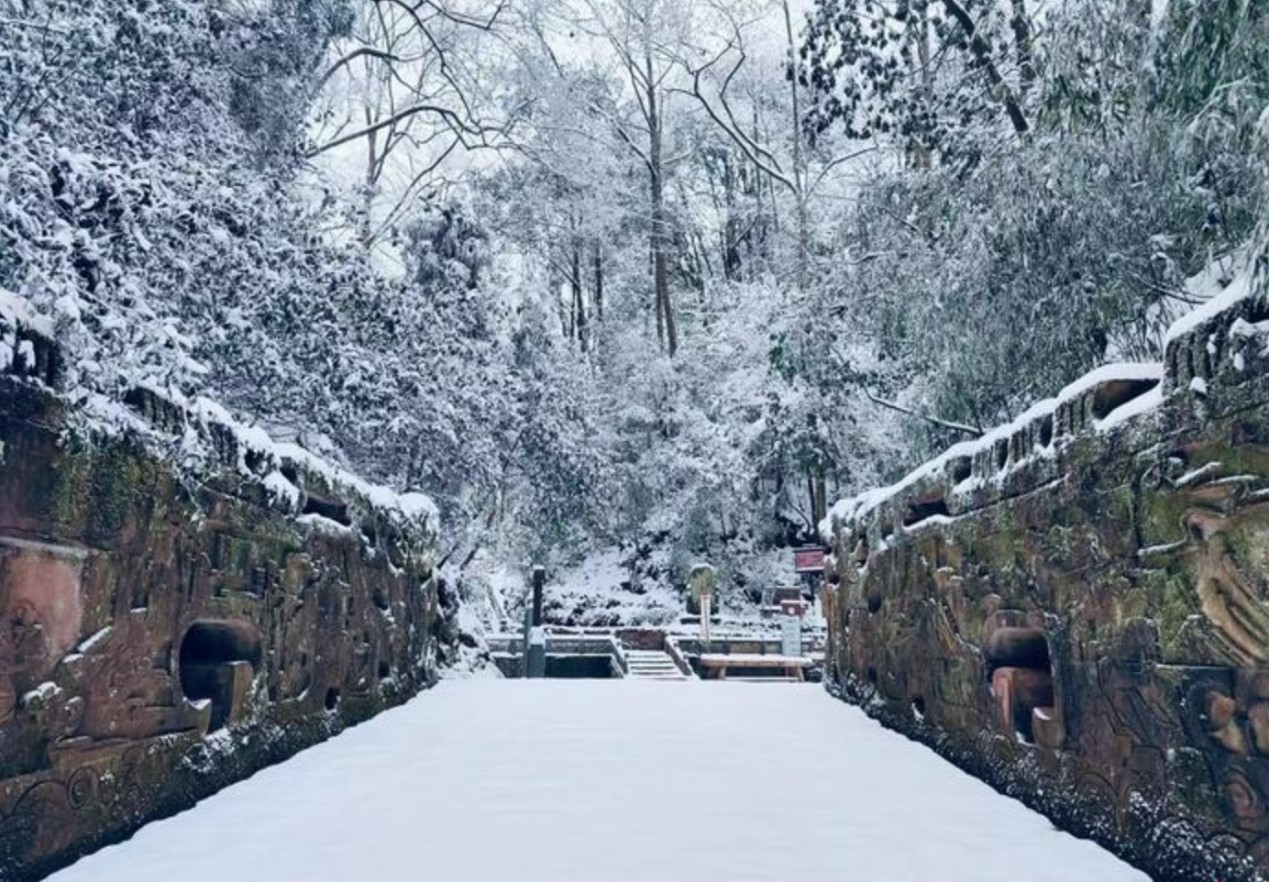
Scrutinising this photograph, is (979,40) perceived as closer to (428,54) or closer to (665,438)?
(428,54)

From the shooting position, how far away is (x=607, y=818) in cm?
266

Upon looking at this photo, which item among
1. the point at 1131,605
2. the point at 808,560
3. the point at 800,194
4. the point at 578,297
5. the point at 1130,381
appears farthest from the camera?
the point at 578,297

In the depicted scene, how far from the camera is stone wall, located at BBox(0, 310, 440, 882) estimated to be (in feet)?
6.26

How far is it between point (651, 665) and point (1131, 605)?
31.7 ft

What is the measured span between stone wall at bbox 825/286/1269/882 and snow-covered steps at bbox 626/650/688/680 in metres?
7.55

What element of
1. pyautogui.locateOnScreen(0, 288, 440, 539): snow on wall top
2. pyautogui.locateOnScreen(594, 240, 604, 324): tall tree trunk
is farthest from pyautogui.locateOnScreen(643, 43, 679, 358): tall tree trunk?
pyautogui.locateOnScreen(0, 288, 440, 539): snow on wall top

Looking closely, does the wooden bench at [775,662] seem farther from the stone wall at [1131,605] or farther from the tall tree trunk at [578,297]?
the tall tree trunk at [578,297]

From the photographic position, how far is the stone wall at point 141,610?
191cm

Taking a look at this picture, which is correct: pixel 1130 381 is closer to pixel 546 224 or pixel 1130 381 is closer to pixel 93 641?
pixel 93 641

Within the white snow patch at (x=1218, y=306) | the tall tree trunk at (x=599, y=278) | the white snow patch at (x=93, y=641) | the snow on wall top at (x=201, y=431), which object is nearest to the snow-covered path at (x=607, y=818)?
the white snow patch at (x=93, y=641)

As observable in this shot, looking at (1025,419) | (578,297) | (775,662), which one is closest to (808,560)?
(775,662)

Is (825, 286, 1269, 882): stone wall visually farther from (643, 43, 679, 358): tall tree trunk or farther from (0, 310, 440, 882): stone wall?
(643, 43, 679, 358): tall tree trunk

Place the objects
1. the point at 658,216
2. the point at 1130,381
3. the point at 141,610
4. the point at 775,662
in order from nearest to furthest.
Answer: the point at 1130,381
the point at 141,610
the point at 775,662
the point at 658,216

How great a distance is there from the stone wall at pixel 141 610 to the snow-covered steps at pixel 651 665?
7.03 metres
